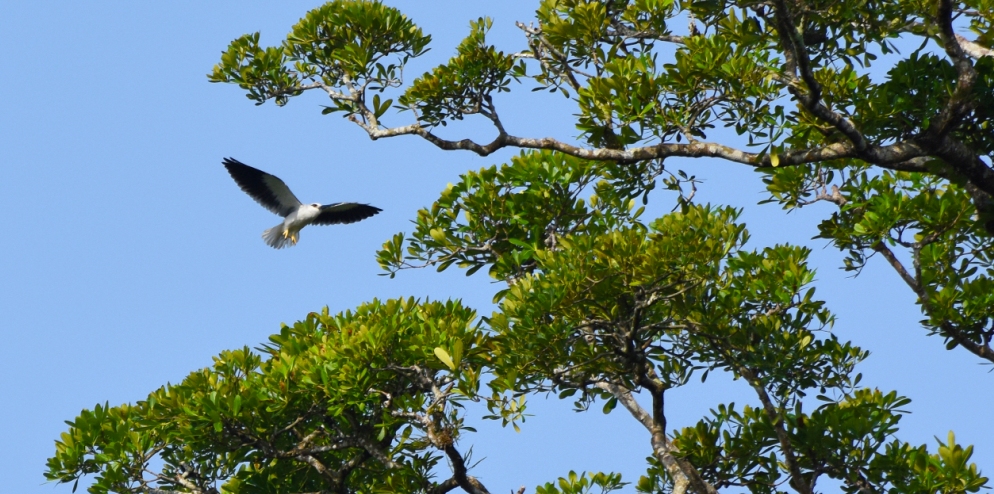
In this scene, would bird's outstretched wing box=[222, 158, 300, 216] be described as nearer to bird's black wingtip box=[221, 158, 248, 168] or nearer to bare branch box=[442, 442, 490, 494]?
bird's black wingtip box=[221, 158, 248, 168]

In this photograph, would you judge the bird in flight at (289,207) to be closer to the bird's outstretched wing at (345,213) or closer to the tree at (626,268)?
the bird's outstretched wing at (345,213)

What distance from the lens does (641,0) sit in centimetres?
833

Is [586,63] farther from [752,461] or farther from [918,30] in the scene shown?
[752,461]

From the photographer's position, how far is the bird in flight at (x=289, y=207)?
14.7 m

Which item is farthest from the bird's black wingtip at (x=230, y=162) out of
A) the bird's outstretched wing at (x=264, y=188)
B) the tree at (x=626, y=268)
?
the tree at (x=626, y=268)

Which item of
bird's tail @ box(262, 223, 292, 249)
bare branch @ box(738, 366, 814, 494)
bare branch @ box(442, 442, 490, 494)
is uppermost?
bird's tail @ box(262, 223, 292, 249)

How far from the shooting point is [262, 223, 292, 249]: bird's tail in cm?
1566

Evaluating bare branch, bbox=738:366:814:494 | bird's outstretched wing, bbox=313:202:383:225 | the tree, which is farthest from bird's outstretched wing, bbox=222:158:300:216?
bare branch, bbox=738:366:814:494

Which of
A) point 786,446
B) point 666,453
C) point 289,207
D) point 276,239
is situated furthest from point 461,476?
point 276,239

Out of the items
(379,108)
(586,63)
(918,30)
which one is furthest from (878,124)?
(379,108)

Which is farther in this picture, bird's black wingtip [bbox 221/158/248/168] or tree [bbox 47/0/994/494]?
bird's black wingtip [bbox 221/158/248/168]

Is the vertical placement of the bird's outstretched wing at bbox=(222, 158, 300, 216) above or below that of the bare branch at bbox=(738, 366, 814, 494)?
above

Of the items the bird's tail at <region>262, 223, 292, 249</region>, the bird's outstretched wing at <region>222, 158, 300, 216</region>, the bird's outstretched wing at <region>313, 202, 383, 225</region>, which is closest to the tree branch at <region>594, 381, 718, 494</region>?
the bird's outstretched wing at <region>313, 202, 383, 225</region>

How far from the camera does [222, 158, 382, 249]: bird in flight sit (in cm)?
1468
